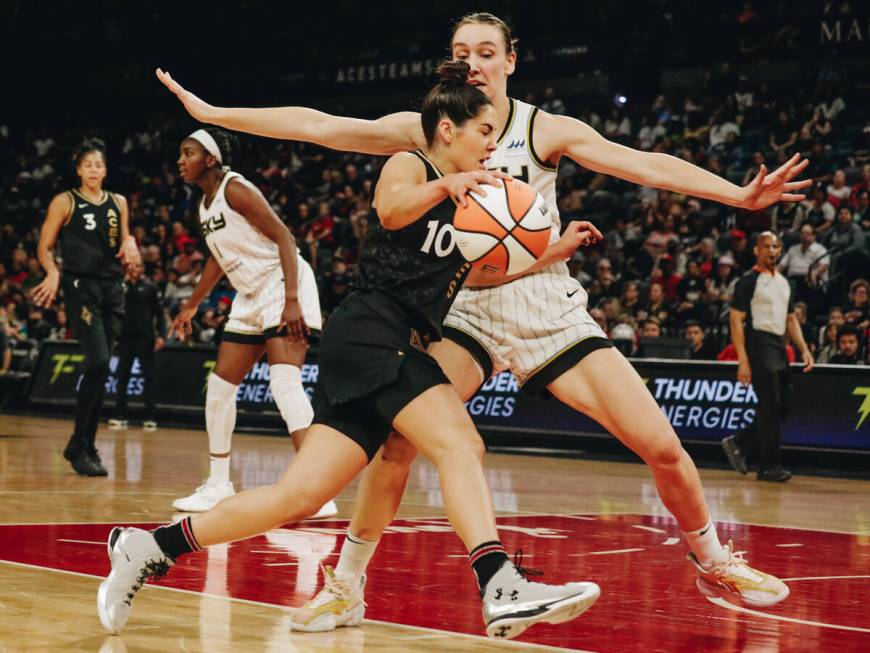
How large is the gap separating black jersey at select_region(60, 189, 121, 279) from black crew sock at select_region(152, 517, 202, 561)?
5303mm

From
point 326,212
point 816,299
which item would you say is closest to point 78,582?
point 816,299

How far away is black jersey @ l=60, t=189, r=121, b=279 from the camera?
8.98 m

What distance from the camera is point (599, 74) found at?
2158 centimetres

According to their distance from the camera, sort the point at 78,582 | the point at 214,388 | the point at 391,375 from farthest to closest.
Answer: the point at 214,388
the point at 78,582
the point at 391,375

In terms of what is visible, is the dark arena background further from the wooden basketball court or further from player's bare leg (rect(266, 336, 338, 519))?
player's bare leg (rect(266, 336, 338, 519))

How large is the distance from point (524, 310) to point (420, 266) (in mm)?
685

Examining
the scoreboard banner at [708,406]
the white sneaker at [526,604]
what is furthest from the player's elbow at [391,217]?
the scoreboard banner at [708,406]

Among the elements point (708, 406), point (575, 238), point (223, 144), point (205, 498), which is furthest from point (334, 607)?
point (708, 406)

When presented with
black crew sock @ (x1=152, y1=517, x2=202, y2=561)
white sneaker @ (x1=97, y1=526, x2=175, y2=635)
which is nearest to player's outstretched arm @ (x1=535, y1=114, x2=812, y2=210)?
black crew sock @ (x1=152, y1=517, x2=202, y2=561)

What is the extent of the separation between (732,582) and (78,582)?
91.6 inches

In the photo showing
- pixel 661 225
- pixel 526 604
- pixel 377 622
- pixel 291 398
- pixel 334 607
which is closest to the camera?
pixel 526 604

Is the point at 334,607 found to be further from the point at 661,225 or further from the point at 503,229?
the point at 661,225

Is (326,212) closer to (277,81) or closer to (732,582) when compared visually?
(277,81)

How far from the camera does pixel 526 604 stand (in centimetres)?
348
